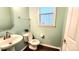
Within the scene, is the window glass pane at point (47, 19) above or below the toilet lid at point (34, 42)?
above

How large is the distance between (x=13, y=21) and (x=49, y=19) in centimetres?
45

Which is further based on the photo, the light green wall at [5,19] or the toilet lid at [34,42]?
the toilet lid at [34,42]

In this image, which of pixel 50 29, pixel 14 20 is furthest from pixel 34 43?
pixel 14 20

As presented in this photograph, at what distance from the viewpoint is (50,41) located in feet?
4.03

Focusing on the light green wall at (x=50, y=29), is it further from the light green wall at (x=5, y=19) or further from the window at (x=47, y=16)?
the light green wall at (x=5, y=19)

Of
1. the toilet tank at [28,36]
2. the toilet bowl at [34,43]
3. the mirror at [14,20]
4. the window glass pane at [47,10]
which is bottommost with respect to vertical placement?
the toilet bowl at [34,43]

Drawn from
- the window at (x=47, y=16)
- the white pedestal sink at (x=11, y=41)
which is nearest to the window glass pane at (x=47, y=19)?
the window at (x=47, y=16)

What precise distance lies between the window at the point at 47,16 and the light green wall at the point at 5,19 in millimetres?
395

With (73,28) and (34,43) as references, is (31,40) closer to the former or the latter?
(34,43)

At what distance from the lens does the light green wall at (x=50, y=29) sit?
108 centimetres
